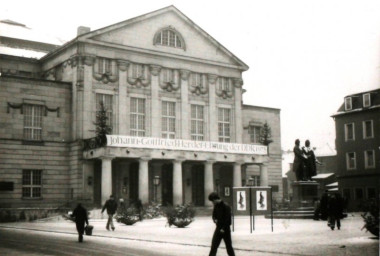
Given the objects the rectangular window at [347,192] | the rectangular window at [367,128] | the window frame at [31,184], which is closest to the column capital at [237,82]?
the rectangular window at [367,128]

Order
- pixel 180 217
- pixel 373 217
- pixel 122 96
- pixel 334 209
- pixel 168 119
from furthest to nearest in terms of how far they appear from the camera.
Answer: pixel 168 119 < pixel 122 96 < pixel 180 217 < pixel 334 209 < pixel 373 217

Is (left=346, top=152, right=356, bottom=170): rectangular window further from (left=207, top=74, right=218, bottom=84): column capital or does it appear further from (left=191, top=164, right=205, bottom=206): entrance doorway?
(left=207, top=74, right=218, bottom=84): column capital

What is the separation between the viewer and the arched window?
5103cm

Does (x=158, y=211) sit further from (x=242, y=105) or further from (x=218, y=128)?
(x=242, y=105)

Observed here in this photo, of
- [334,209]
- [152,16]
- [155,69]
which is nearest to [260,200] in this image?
[334,209]

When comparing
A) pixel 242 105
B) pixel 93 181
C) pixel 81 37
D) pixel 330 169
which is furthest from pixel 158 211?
pixel 330 169

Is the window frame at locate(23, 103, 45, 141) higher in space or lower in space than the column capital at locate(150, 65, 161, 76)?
lower

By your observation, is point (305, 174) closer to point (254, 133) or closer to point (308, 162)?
point (308, 162)

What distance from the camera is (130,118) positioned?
1925 inches

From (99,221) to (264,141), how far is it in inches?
844

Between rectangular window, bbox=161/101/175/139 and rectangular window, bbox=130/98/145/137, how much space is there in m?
2.12

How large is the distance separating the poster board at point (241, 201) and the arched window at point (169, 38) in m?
30.1

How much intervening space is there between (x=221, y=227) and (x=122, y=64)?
3634cm

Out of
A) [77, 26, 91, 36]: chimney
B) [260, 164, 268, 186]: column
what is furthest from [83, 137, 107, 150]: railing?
[260, 164, 268, 186]: column
